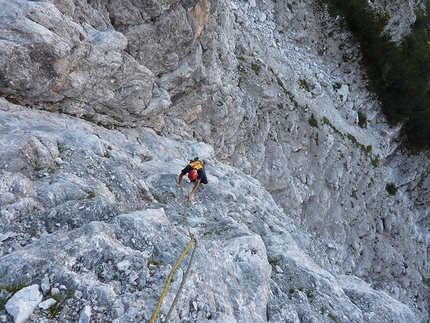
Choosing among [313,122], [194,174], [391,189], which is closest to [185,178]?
[194,174]

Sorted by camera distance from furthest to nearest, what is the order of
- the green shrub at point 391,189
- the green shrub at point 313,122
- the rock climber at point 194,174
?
the green shrub at point 391,189 → the green shrub at point 313,122 → the rock climber at point 194,174

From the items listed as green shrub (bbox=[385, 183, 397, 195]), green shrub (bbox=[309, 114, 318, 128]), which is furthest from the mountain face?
green shrub (bbox=[385, 183, 397, 195])

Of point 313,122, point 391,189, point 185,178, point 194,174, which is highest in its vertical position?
point 313,122

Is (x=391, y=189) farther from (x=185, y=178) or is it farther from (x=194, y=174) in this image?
(x=194, y=174)

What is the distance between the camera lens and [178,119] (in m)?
19.2

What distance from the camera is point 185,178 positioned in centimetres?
1262

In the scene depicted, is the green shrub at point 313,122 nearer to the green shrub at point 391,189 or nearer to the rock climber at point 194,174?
the green shrub at point 391,189

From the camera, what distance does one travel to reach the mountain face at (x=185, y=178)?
Result: 6.14 metres

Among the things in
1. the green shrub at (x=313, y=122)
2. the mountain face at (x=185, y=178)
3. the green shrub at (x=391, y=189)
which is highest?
the green shrub at (x=313, y=122)

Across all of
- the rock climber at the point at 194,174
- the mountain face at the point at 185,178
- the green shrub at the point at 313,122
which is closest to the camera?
the mountain face at the point at 185,178

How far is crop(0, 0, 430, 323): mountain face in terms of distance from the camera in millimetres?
6145

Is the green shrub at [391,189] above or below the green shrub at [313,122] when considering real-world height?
below

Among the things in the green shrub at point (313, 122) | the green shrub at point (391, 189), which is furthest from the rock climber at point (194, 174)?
the green shrub at point (391, 189)

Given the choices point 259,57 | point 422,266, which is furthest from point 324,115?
point 422,266
